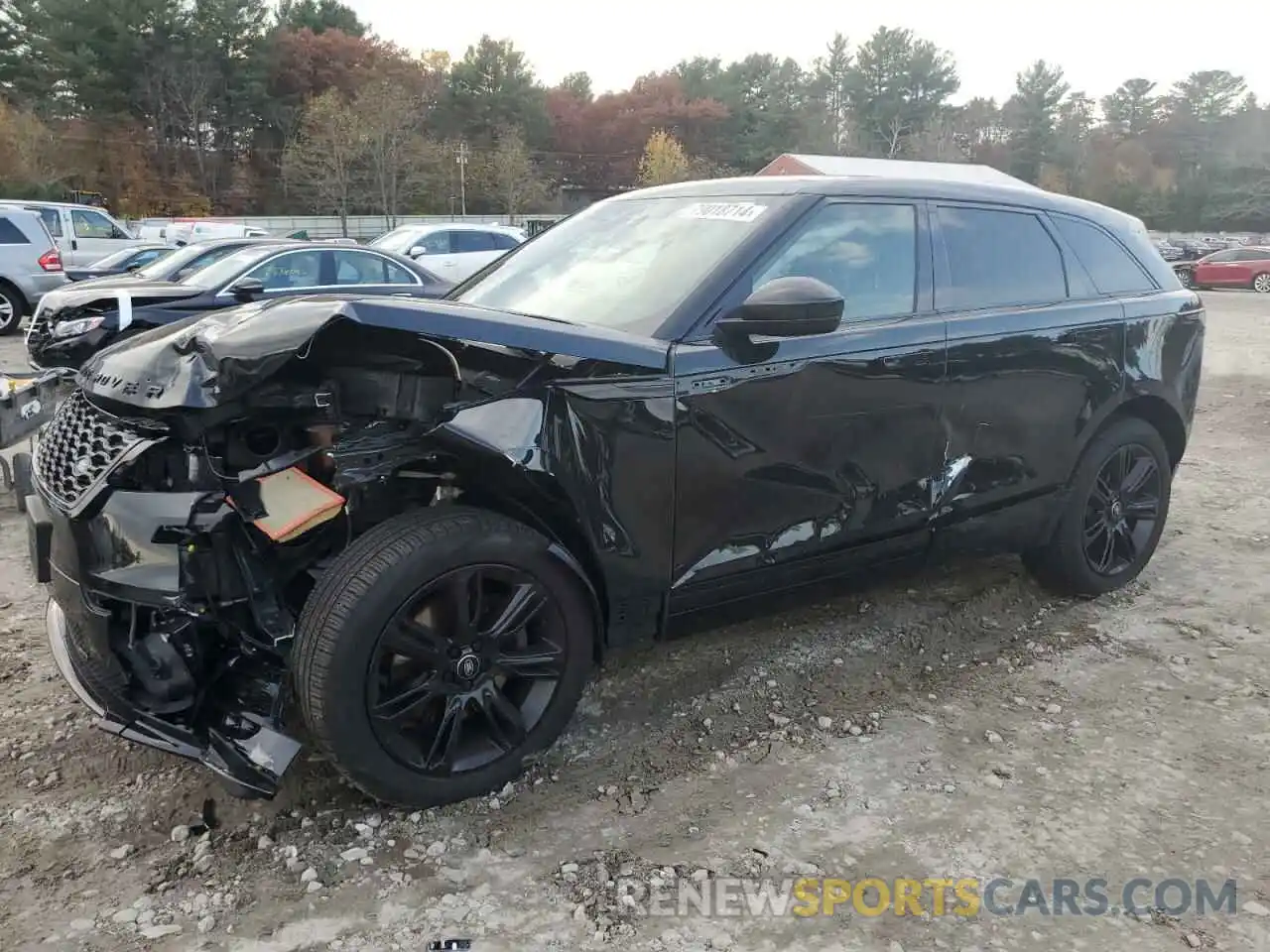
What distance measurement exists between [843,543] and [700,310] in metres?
0.97

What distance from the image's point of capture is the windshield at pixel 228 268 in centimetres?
948

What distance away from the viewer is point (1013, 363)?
357cm

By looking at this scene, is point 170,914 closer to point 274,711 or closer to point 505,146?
point 274,711

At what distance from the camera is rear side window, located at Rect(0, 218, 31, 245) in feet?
45.1

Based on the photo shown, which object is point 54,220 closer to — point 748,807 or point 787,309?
point 787,309

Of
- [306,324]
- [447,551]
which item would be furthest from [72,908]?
[306,324]

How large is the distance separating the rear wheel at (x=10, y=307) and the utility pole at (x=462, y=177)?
4104cm

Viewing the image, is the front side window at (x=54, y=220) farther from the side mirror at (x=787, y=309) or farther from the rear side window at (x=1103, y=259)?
the side mirror at (x=787, y=309)

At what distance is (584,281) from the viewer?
A: 10.7ft

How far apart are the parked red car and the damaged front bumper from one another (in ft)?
101

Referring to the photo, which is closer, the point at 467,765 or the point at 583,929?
the point at 583,929

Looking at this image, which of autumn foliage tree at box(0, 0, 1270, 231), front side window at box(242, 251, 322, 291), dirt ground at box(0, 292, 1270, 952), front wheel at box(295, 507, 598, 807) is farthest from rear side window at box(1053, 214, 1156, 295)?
autumn foliage tree at box(0, 0, 1270, 231)

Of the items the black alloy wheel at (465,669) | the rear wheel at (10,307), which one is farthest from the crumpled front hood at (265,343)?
the rear wheel at (10,307)

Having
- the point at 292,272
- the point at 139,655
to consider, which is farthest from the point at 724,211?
the point at 292,272
